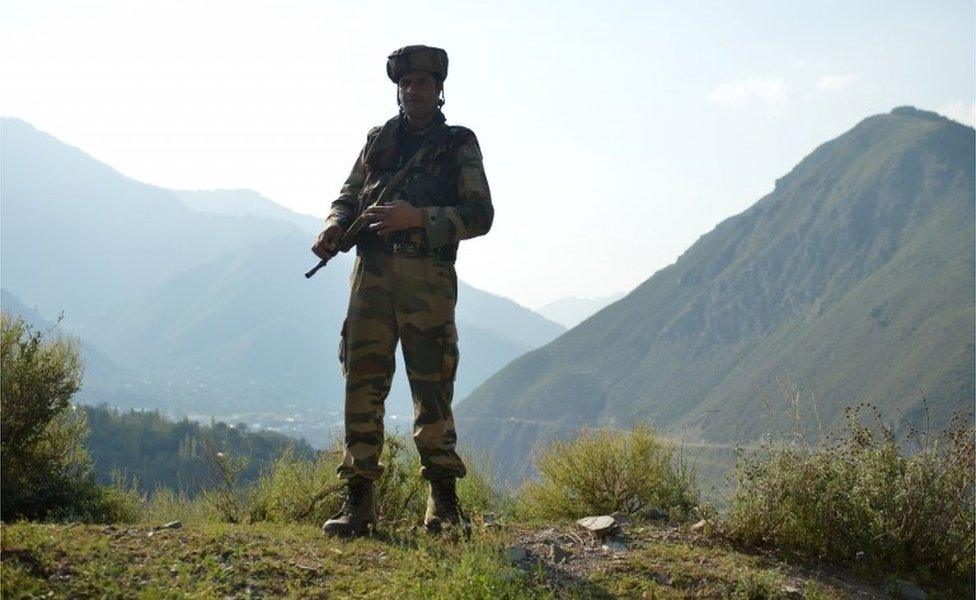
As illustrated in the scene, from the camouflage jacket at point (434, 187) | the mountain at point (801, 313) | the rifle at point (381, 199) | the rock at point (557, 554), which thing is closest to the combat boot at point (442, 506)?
the rock at point (557, 554)

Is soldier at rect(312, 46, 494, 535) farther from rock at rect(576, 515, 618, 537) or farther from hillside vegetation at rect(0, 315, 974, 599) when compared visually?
rock at rect(576, 515, 618, 537)

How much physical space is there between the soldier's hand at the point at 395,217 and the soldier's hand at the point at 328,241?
415 millimetres

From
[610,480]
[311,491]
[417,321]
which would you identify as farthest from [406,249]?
[610,480]

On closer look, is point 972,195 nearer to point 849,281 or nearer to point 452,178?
point 849,281

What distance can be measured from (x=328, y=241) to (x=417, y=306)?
26.5 inches

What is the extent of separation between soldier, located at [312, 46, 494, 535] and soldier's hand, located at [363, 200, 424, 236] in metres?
0.04

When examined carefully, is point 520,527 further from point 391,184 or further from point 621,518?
point 391,184

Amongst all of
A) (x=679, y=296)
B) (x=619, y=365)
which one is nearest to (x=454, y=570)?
(x=619, y=365)

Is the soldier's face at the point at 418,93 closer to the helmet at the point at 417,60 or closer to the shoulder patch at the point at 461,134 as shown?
the helmet at the point at 417,60

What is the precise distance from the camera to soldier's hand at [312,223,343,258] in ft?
16.7

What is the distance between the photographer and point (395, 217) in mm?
4738

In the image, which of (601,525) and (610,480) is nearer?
(601,525)

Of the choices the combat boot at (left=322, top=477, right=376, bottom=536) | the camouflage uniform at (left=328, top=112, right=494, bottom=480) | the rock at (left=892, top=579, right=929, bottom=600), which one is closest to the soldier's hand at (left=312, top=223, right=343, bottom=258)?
the camouflage uniform at (left=328, top=112, right=494, bottom=480)

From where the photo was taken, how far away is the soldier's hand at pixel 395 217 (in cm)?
474
